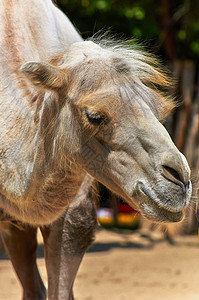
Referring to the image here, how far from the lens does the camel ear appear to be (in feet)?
11.2

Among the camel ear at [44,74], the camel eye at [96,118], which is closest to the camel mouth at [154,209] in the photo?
the camel eye at [96,118]

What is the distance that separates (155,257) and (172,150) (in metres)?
6.16

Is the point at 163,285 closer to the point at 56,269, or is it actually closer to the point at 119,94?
the point at 56,269

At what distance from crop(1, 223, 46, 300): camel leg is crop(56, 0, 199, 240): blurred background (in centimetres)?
499

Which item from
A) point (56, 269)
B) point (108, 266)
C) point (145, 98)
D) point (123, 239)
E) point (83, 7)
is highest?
point (145, 98)

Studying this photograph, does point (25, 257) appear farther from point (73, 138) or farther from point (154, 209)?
point (154, 209)

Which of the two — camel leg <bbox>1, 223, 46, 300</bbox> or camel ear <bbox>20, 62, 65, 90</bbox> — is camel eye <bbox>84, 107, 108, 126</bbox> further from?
camel leg <bbox>1, 223, 46, 300</bbox>

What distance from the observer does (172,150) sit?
3035 millimetres

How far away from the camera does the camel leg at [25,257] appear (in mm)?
4660

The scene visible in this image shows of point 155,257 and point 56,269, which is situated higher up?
point 56,269

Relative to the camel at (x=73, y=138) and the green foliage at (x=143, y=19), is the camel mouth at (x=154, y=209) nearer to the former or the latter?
the camel at (x=73, y=138)

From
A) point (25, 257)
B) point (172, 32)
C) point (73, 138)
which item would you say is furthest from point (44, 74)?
point (172, 32)

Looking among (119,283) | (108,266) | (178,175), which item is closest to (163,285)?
(119,283)

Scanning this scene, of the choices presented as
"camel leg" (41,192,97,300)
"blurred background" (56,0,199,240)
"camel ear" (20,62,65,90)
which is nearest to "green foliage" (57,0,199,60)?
"blurred background" (56,0,199,240)
